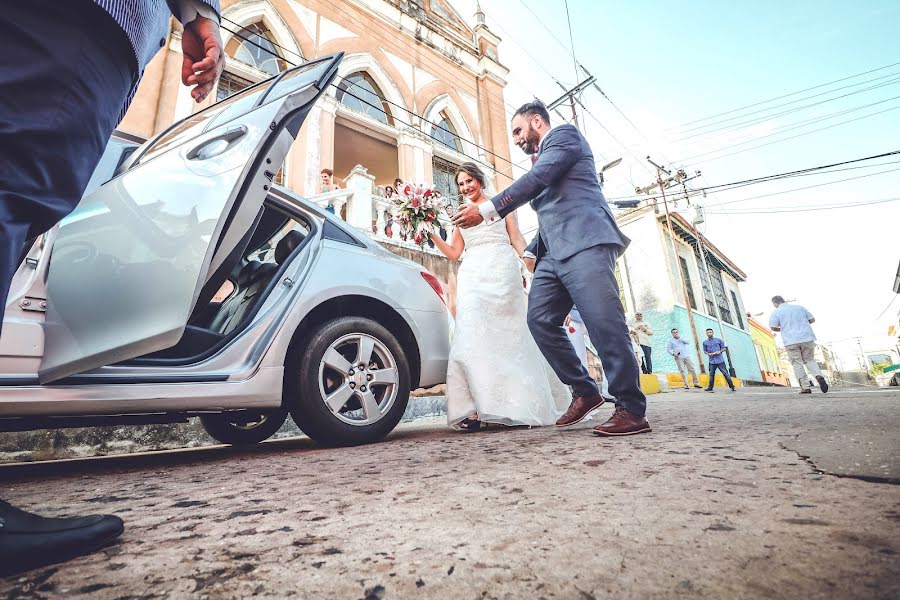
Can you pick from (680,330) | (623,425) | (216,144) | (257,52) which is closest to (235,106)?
(216,144)

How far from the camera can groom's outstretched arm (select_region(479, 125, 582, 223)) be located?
2346 millimetres

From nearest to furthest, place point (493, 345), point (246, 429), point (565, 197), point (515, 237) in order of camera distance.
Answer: point (565, 197)
point (246, 429)
point (493, 345)
point (515, 237)

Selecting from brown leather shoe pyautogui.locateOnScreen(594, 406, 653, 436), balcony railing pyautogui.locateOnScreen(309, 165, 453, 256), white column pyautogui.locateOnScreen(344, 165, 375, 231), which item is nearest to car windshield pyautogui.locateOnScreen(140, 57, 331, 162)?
brown leather shoe pyautogui.locateOnScreen(594, 406, 653, 436)

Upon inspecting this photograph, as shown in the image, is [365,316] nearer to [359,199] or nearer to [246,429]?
[246,429]

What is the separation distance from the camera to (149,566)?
74 centimetres

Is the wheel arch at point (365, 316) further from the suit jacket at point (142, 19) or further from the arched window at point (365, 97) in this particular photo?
the arched window at point (365, 97)

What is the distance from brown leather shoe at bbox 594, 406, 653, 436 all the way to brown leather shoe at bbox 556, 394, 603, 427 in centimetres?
50

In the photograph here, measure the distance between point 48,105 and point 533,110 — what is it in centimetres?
253

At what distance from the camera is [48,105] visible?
2.71 ft

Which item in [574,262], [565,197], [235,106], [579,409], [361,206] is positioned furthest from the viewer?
[361,206]

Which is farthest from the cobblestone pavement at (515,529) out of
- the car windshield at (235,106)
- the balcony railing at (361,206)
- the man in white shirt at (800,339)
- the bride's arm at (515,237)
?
the man in white shirt at (800,339)

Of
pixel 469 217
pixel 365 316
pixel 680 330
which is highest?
pixel 680 330

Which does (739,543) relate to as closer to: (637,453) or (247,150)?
(637,453)

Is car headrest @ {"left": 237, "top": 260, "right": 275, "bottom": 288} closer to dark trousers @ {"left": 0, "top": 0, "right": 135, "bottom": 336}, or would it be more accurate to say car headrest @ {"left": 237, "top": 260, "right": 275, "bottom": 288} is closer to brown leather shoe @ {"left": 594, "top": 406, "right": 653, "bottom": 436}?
dark trousers @ {"left": 0, "top": 0, "right": 135, "bottom": 336}
